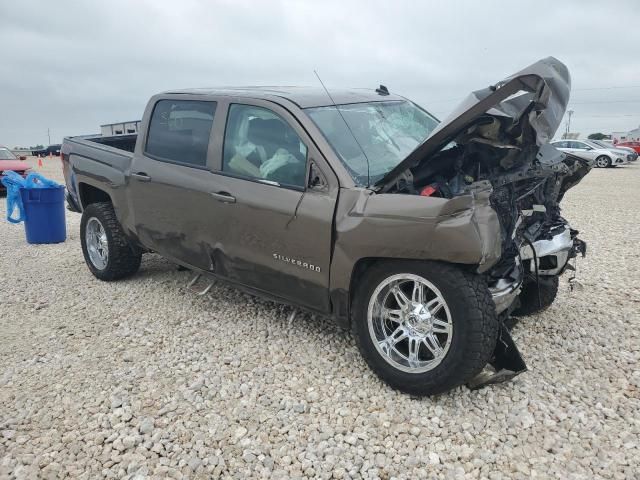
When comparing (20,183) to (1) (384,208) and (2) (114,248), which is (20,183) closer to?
(2) (114,248)

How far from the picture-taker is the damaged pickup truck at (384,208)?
3074mm

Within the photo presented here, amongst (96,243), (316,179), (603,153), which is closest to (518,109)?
(316,179)

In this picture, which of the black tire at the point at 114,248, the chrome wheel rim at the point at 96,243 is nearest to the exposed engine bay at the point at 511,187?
the black tire at the point at 114,248

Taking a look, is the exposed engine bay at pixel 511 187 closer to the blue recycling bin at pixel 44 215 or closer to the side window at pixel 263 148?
the side window at pixel 263 148

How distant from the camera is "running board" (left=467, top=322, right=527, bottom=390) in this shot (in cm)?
325

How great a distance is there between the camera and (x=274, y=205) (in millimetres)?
3697

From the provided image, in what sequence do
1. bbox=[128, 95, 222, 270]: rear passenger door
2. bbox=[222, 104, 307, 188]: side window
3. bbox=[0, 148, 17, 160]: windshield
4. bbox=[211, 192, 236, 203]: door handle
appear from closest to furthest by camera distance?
bbox=[222, 104, 307, 188]: side window < bbox=[211, 192, 236, 203]: door handle < bbox=[128, 95, 222, 270]: rear passenger door < bbox=[0, 148, 17, 160]: windshield

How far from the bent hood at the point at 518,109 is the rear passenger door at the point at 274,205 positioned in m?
0.48

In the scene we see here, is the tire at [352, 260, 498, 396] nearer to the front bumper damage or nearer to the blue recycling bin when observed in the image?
the front bumper damage

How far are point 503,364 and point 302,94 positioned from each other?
2.38m

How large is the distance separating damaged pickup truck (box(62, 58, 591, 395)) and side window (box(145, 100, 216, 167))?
0.02 metres

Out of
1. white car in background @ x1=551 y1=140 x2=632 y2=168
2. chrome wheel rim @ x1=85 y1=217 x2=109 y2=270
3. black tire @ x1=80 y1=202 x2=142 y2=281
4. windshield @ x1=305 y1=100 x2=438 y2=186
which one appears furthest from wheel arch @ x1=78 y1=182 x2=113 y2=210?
white car in background @ x1=551 y1=140 x2=632 y2=168

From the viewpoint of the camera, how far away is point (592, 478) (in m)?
2.62

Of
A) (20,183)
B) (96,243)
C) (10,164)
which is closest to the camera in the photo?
(96,243)
